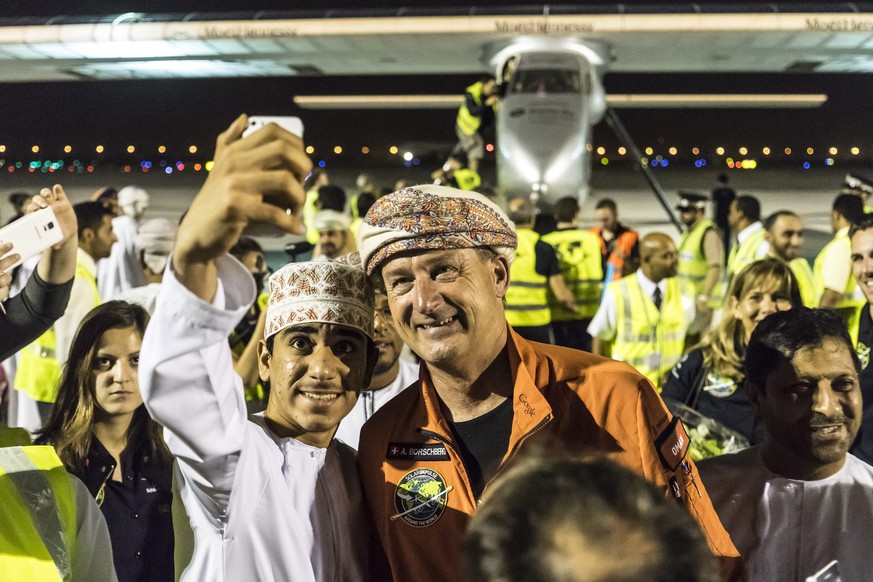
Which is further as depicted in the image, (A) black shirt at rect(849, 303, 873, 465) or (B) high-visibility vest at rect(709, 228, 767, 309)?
(B) high-visibility vest at rect(709, 228, 767, 309)

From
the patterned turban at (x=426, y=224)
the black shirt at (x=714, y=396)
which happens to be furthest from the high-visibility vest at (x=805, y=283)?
the patterned turban at (x=426, y=224)

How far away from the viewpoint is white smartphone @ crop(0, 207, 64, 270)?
2096 mm

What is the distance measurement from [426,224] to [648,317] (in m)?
3.95

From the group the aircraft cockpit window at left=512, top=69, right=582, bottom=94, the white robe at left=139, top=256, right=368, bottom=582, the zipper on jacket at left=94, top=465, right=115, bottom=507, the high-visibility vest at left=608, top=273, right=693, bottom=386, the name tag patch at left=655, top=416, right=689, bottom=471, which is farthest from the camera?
the aircraft cockpit window at left=512, top=69, right=582, bottom=94

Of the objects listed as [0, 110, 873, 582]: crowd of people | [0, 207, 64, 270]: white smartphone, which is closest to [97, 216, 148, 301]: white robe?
[0, 110, 873, 582]: crowd of people

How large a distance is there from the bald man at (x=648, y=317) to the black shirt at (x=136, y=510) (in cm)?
329

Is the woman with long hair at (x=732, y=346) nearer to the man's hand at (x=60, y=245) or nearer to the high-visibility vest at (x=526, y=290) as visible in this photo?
the man's hand at (x=60, y=245)

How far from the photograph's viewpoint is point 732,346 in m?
3.59

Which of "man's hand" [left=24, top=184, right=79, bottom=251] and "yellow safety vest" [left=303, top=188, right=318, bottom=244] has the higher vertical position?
"yellow safety vest" [left=303, top=188, right=318, bottom=244]

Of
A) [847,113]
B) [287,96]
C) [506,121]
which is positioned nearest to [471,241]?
[506,121]

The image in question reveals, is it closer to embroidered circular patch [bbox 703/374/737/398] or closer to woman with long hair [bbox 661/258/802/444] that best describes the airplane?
woman with long hair [bbox 661/258/802/444]

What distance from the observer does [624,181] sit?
24.2 meters

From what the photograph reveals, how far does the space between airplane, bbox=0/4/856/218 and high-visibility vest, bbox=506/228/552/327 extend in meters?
2.20

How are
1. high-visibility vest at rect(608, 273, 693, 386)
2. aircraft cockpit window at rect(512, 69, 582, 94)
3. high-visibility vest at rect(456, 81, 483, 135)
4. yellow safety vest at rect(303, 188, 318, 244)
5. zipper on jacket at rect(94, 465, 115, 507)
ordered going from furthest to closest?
1. aircraft cockpit window at rect(512, 69, 582, 94)
2. high-visibility vest at rect(456, 81, 483, 135)
3. yellow safety vest at rect(303, 188, 318, 244)
4. high-visibility vest at rect(608, 273, 693, 386)
5. zipper on jacket at rect(94, 465, 115, 507)
